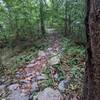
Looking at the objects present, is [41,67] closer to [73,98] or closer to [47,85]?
[47,85]

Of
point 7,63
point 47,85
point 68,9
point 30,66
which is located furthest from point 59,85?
point 68,9

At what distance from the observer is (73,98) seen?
3389 mm

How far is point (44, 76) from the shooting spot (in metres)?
4.34

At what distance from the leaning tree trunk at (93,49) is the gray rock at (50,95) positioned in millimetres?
1883

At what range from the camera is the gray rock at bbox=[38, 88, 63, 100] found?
338 cm

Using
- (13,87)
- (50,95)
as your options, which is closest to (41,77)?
(13,87)

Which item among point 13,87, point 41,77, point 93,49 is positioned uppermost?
point 93,49

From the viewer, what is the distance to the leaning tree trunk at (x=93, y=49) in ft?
4.22

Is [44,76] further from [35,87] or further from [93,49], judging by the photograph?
[93,49]

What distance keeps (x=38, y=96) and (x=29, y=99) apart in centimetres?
20

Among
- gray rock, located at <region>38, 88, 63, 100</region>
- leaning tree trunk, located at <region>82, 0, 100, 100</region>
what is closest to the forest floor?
gray rock, located at <region>38, 88, 63, 100</region>

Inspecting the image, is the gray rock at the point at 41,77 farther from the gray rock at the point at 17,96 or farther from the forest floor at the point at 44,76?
the gray rock at the point at 17,96

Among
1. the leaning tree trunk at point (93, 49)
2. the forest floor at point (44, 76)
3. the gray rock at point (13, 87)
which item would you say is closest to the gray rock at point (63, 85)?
the forest floor at point (44, 76)

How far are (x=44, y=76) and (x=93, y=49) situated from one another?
3071 mm
